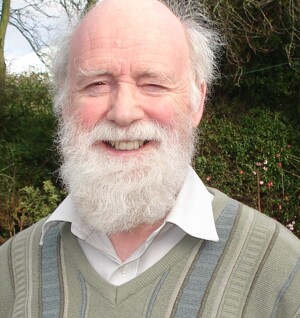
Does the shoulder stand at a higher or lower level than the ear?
lower

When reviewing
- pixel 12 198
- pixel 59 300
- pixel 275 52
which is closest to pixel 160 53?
pixel 59 300

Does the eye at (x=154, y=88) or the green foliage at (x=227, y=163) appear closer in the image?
the eye at (x=154, y=88)

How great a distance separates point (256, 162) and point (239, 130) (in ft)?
1.78

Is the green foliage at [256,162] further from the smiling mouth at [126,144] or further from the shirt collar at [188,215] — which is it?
the smiling mouth at [126,144]

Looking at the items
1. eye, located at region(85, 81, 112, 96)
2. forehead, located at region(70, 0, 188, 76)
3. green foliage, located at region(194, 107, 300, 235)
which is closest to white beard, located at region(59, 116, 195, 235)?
eye, located at region(85, 81, 112, 96)

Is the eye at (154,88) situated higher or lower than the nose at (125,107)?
higher

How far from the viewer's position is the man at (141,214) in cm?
177

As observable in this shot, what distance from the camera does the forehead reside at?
6.13 feet

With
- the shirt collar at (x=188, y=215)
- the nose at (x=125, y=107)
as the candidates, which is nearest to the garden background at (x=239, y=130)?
the shirt collar at (x=188, y=215)

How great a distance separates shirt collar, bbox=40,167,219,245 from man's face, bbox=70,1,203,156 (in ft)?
0.78

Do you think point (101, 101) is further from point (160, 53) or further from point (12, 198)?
point (12, 198)

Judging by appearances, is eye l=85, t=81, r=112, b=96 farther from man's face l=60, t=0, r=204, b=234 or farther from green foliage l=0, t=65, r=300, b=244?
green foliage l=0, t=65, r=300, b=244

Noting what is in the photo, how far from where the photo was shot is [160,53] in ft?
6.19

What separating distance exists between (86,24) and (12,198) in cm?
459
